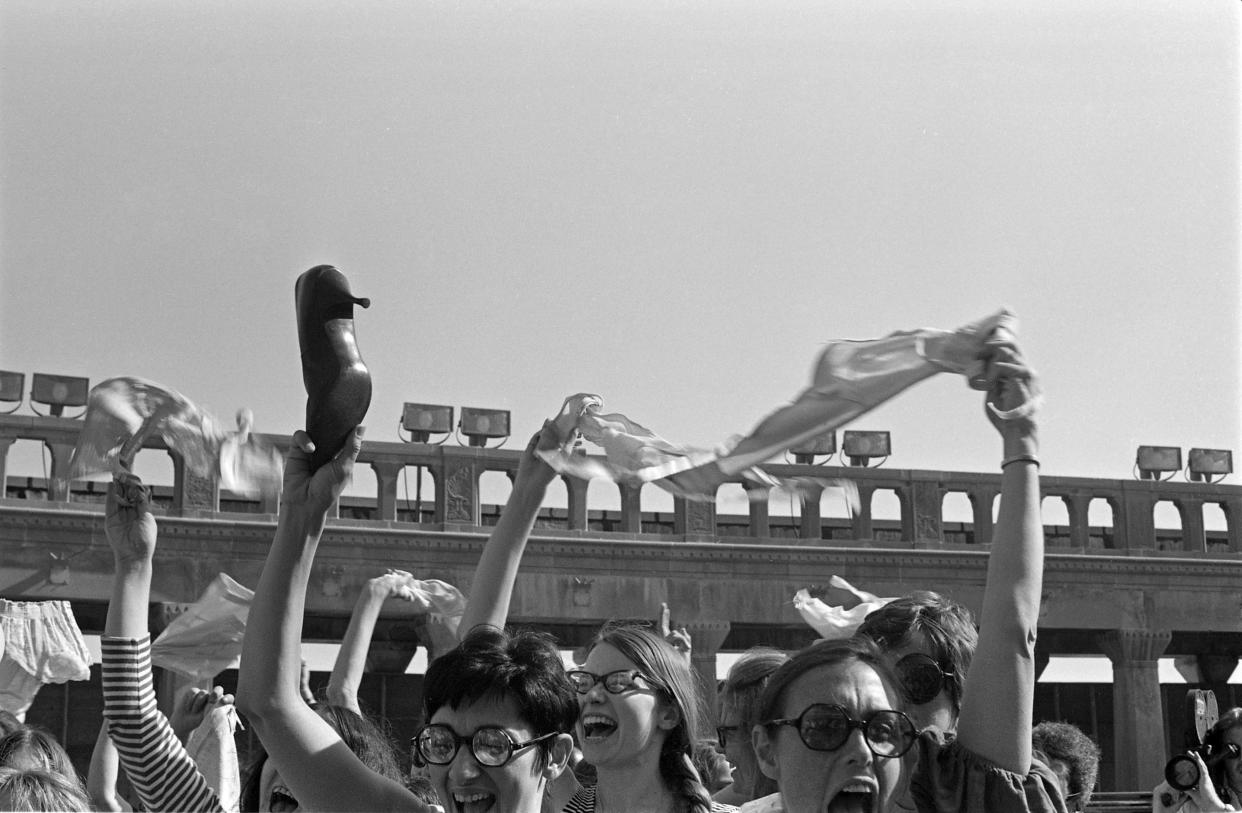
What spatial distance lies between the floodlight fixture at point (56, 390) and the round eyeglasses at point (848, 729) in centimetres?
2039

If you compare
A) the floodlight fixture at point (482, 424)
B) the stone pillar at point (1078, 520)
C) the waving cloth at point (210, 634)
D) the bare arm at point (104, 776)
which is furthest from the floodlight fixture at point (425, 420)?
the bare arm at point (104, 776)

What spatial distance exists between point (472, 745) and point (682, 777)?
793mm

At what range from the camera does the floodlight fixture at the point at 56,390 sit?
21.6 meters

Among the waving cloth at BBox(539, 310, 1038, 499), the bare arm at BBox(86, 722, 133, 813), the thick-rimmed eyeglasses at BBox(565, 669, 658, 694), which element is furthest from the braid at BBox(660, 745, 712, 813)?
the bare arm at BBox(86, 722, 133, 813)

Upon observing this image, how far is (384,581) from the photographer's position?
5.55 metres

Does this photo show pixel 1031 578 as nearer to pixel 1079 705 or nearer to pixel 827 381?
pixel 827 381

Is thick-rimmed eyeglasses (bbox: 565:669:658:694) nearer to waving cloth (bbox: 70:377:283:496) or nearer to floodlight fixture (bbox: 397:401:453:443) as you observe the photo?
waving cloth (bbox: 70:377:283:496)

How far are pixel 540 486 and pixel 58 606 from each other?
274 inches

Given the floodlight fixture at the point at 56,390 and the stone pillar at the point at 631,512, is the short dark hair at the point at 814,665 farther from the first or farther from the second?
the stone pillar at the point at 631,512

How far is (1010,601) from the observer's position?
257 cm

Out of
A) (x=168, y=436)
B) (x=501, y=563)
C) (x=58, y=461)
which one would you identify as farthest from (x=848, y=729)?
(x=58, y=461)

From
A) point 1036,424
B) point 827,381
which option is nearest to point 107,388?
point 827,381

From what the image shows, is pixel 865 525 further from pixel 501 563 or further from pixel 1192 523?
pixel 501 563

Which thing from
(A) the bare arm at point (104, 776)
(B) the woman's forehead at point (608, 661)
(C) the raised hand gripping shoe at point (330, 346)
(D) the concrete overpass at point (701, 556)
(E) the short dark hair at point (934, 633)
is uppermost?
(D) the concrete overpass at point (701, 556)
